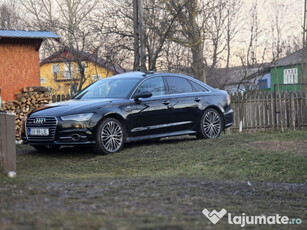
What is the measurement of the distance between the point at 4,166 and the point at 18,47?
10.9 metres

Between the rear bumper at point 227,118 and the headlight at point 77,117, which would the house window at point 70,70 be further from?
the headlight at point 77,117

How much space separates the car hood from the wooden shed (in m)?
6.64

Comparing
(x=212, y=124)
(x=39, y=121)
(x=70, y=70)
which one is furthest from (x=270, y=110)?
(x=70, y=70)

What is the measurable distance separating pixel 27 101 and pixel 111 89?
632 centimetres

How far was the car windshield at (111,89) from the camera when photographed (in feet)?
36.1

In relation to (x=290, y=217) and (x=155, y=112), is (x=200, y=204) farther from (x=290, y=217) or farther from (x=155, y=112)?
→ (x=155, y=112)

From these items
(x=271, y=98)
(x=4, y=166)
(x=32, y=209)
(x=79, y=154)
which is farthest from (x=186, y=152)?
(x=271, y=98)

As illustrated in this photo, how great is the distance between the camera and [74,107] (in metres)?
10.1

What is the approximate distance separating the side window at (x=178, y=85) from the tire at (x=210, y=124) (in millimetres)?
690

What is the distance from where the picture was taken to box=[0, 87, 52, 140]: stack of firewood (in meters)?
16.2

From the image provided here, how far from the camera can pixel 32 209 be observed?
432cm

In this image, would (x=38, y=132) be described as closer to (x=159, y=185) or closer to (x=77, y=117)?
(x=77, y=117)

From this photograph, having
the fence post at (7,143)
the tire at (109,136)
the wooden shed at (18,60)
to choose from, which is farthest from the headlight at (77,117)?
the wooden shed at (18,60)

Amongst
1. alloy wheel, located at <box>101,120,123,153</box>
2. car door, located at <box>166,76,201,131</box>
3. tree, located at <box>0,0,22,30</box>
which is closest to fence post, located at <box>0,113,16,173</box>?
alloy wheel, located at <box>101,120,123,153</box>
